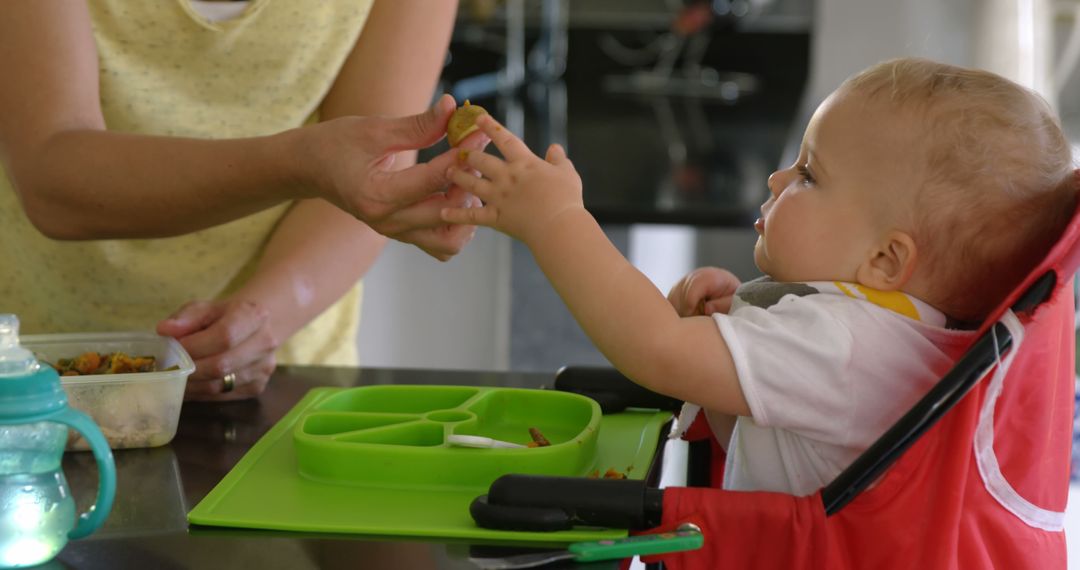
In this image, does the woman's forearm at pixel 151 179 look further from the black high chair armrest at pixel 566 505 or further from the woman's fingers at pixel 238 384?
the black high chair armrest at pixel 566 505

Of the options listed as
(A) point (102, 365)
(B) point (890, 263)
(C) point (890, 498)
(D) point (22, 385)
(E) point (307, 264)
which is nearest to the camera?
(D) point (22, 385)

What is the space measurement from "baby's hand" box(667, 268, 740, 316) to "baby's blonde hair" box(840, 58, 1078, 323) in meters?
0.24

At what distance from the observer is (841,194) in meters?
1.04

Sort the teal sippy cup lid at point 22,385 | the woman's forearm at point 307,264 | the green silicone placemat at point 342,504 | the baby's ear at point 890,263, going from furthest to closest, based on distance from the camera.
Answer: the woman's forearm at point 307,264
the baby's ear at point 890,263
the green silicone placemat at point 342,504
the teal sippy cup lid at point 22,385

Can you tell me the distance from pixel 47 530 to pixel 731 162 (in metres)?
2.02

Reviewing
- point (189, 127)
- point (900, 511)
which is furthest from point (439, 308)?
point (900, 511)

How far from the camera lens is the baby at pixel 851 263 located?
3.19ft

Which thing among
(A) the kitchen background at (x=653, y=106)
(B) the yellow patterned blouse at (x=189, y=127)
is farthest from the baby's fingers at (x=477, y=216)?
(A) the kitchen background at (x=653, y=106)

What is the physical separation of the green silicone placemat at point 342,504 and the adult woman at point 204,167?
0.24 meters

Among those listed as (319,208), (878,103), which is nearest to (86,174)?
(319,208)

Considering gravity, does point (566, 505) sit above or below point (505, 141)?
below

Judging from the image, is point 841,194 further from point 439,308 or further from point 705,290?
point 439,308

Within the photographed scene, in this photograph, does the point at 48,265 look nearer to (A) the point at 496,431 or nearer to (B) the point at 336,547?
(A) the point at 496,431

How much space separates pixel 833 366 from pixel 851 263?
113mm
